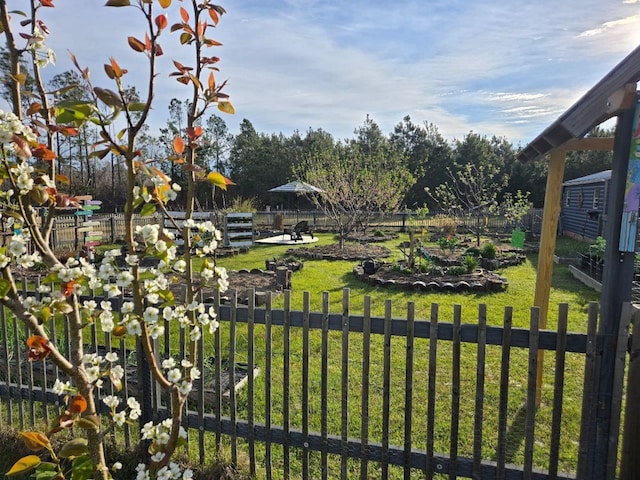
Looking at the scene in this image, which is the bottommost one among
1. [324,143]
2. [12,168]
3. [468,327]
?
[468,327]

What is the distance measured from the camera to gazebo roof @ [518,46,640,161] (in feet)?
7.32

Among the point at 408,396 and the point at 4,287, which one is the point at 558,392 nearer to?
the point at 408,396

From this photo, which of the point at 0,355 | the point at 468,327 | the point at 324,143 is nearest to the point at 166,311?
the point at 468,327

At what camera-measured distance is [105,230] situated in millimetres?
16797

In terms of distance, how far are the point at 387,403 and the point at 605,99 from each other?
2.04 m

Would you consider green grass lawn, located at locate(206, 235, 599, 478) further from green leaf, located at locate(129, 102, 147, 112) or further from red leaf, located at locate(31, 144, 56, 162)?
red leaf, located at locate(31, 144, 56, 162)

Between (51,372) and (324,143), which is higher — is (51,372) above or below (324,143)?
below

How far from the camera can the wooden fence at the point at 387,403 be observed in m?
2.36

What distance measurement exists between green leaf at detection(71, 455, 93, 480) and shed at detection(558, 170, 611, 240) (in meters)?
14.5

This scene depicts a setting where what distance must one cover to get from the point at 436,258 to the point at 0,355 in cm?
891

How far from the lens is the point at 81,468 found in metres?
1.41

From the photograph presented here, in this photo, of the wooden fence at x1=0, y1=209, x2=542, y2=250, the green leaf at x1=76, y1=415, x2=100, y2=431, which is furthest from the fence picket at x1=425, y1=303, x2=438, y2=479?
the wooden fence at x1=0, y1=209, x2=542, y2=250

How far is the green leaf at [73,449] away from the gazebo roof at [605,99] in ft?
9.15

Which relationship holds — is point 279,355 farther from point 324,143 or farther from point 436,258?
point 324,143
